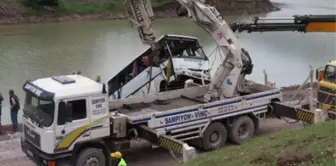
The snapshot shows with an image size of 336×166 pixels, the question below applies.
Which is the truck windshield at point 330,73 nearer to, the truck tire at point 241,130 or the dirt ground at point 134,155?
the truck tire at point 241,130

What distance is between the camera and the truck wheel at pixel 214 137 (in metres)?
14.4

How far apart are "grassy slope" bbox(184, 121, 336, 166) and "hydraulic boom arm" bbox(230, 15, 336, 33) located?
471 centimetres

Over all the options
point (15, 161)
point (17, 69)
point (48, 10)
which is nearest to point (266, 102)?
point (15, 161)

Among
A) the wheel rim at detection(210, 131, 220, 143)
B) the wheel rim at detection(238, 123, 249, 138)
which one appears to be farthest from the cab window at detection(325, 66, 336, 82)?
the wheel rim at detection(210, 131, 220, 143)

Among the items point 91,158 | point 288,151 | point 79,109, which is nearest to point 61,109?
point 79,109

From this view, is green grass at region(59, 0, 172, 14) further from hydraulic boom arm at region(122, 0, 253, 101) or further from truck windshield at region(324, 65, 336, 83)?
truck windshield at region(324, 65, 336, 83)

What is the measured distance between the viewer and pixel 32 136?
1232 cm

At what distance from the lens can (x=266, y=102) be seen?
611 inches

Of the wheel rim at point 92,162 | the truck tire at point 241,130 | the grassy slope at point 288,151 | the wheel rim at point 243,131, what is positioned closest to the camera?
the grassy slope at point 288,151

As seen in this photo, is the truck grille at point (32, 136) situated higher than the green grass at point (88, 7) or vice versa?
the green grass at point (88, 7)

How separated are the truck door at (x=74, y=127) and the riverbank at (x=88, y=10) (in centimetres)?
3949

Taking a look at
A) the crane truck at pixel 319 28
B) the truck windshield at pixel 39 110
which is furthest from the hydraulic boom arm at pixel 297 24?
the truck windshield at pixel 39 110

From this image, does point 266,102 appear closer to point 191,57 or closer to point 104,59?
point 191,57

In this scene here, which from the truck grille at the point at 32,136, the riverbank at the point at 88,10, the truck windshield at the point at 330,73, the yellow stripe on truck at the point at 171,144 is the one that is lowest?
the yellow stripe on truck at the point at 171,144
